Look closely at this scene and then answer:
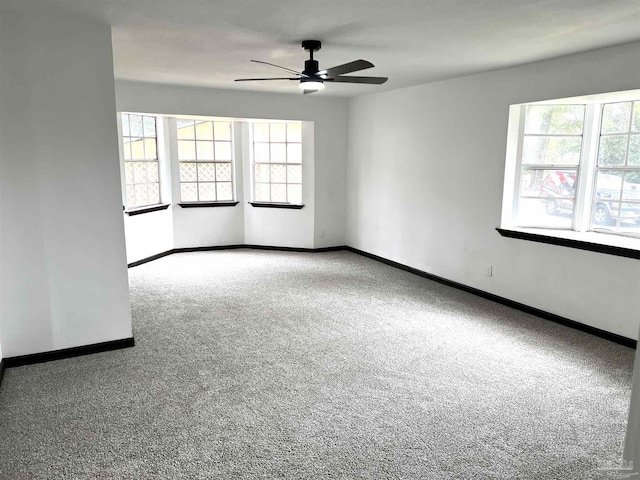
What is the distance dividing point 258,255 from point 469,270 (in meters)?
3.20

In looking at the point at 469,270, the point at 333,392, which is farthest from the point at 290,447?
the point at 469,270

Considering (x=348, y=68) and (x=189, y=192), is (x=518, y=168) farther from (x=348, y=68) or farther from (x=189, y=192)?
(x=189, y=192)

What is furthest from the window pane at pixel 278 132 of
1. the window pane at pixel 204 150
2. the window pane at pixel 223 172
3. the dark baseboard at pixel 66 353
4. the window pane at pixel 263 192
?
the dark baseboard at pixel 66 353

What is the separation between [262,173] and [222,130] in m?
0.90

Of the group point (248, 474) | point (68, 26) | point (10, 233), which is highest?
point (68, 26)

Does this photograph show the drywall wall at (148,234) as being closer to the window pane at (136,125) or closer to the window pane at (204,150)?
the window pane at (204,150)

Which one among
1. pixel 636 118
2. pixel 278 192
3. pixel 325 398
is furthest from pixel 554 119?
pixel 278 192

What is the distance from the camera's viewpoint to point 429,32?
3.28 m

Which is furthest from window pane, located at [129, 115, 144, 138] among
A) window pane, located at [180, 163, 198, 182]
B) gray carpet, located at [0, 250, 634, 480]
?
gray carpet, located at [0, 250, 634, 480]

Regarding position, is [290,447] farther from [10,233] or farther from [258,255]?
[258,255]

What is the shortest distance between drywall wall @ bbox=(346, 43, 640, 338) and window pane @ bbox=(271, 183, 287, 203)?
1.03 m

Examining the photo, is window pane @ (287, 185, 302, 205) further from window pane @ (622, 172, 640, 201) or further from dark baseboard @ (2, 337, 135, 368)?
window pane @ (622, 172, 640, 201)

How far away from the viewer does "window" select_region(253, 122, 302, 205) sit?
23.6 ft

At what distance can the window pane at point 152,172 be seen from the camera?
21.6 feet
